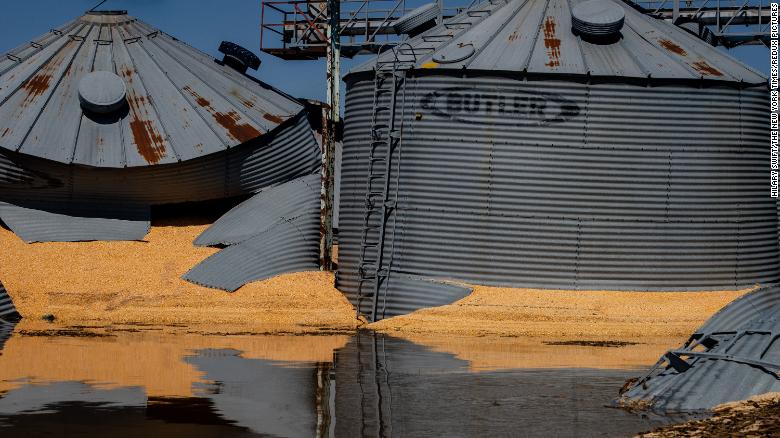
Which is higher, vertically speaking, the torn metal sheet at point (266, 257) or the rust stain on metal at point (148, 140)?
the rust stain on metal at point (148, 140)

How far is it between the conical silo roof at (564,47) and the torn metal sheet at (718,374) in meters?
15.5

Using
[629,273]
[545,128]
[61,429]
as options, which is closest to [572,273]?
[629,273]

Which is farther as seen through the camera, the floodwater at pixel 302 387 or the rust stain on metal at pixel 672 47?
the rust stain on metal at pixel 672 47

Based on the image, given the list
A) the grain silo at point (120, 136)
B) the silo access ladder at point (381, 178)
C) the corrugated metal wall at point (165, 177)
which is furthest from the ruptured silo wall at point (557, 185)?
the grain silo at point (120, 136)

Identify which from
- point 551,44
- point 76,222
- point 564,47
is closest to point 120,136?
point 76,222

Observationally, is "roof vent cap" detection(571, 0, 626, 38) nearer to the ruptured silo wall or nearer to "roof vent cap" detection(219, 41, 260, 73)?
the ruptured silo wall

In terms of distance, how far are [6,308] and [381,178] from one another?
10.7 metres

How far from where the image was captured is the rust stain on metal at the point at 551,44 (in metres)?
34.9

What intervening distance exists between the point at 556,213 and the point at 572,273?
169 cm

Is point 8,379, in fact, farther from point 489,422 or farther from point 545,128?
point 545,128

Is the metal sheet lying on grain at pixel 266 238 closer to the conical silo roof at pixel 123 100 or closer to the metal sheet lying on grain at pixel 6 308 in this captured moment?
the conical silo roof at pixel 123 100

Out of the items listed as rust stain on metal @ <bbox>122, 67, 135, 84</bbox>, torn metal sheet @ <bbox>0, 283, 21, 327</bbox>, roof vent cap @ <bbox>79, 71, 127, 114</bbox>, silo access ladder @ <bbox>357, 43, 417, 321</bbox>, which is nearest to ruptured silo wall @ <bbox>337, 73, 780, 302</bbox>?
silo access ladder @ <bbox>357, 43, 417, 321</bbox>

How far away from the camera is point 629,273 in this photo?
112 ft

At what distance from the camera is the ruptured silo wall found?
33906 mm
